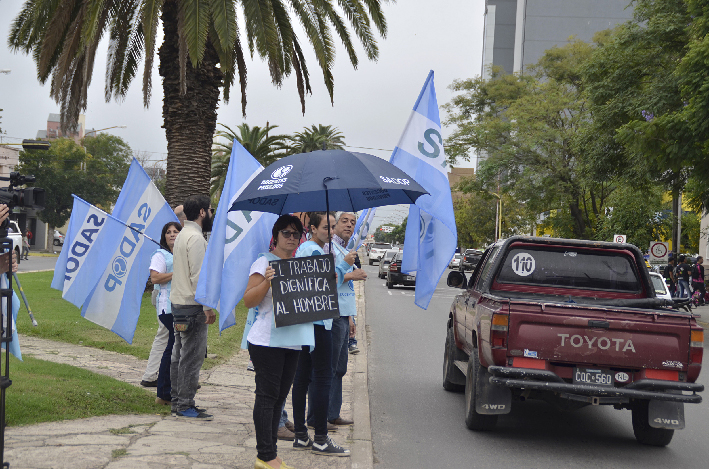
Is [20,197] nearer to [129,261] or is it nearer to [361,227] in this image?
[361,227]

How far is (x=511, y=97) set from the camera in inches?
1671

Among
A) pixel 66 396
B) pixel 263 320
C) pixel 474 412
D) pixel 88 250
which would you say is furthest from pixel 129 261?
pixel 474 412

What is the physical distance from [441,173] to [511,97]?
3707 centimetres

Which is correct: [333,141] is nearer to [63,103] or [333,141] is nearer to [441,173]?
[63,103]

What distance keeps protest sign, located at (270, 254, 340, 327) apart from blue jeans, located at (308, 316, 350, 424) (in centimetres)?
62

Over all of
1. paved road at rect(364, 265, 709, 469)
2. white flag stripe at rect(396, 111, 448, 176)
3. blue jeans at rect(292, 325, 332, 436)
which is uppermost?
white flag stripe at rect(396, 111, 448, 176)

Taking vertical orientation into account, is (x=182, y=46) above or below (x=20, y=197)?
above

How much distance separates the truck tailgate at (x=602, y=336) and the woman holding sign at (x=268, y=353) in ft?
6.91

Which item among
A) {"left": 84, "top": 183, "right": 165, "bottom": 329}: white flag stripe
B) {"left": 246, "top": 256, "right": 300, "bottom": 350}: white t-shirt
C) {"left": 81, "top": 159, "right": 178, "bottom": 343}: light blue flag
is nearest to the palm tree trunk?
{"left": 81, "top": 159, "right": 178, "bottom": 343}: light blue flag

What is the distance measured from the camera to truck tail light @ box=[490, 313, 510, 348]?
5.96 meters

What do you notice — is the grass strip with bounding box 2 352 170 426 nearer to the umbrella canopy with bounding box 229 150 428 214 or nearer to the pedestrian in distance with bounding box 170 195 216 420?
the pedestrian in distance with bounding box 170 195 216 420

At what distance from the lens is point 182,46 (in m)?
12.7

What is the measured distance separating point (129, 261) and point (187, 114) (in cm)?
624

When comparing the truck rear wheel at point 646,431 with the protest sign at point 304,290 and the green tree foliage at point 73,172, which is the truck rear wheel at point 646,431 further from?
the green tree foliage at point 73,172
